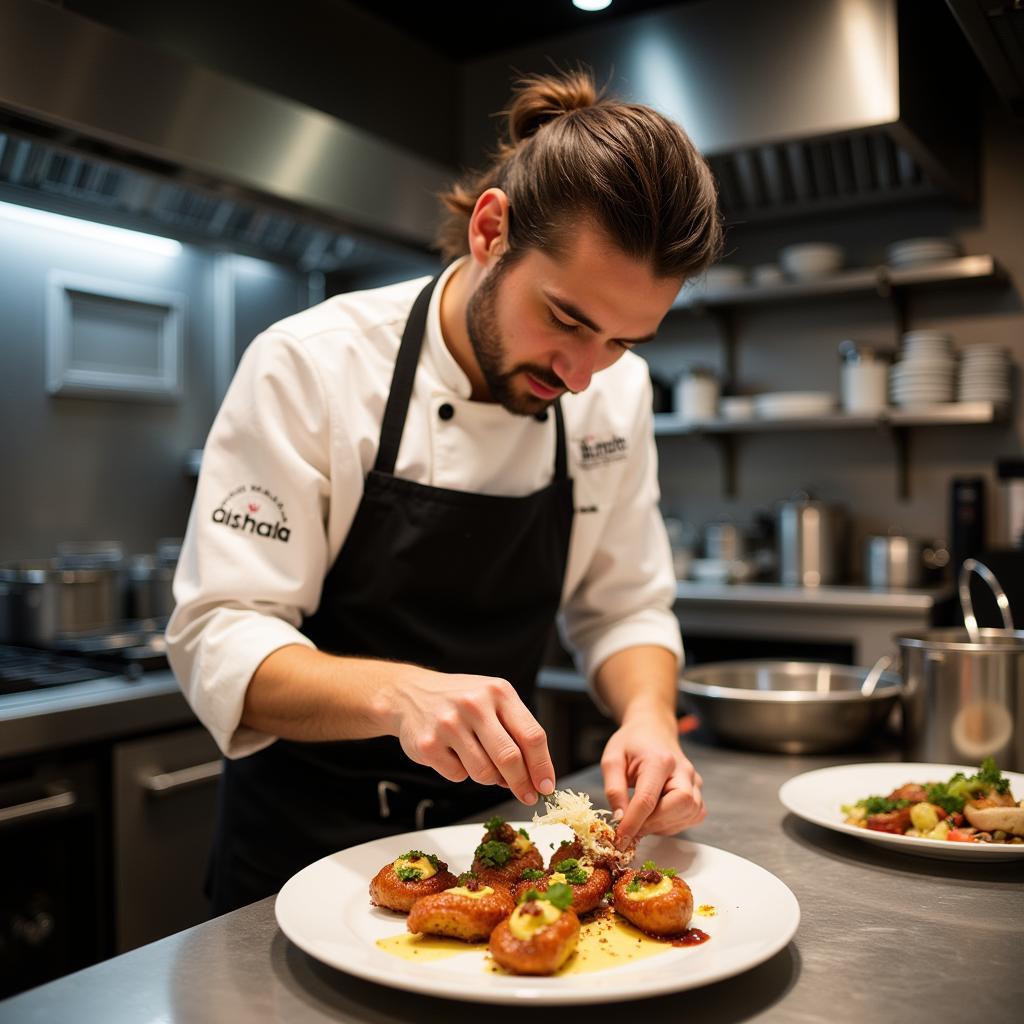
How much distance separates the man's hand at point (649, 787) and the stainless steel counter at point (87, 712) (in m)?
1.28

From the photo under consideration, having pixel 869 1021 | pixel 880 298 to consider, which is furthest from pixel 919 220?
pixel 869 1021

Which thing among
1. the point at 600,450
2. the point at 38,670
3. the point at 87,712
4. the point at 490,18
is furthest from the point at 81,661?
the point at 490,18

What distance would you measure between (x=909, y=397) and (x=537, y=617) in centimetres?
209

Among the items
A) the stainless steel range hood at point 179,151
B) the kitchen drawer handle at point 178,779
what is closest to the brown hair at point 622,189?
the stainless steel range hood at point 179,151

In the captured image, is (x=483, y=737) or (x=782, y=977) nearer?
(x=782, y=977)

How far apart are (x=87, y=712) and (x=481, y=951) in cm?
146

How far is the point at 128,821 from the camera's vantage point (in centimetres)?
222

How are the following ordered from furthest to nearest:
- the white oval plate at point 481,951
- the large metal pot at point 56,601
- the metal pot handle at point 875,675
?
the large metal pot at point 56,601
the metal pot handle at point 875,675
the white oval plate at point 481,951

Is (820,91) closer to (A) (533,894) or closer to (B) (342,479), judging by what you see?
(B) (342,479)

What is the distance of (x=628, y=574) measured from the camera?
5.67 ft

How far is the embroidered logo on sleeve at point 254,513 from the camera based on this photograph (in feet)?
4.41

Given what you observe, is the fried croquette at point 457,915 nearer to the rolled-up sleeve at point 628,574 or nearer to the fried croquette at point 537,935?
the fried croquette at point 537,935

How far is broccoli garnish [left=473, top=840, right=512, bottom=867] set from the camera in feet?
3.44

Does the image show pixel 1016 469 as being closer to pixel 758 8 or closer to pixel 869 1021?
pixel 758 8
